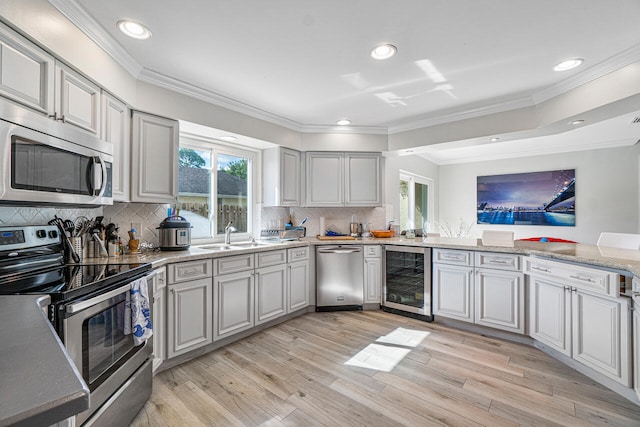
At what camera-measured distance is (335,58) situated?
2.31 m

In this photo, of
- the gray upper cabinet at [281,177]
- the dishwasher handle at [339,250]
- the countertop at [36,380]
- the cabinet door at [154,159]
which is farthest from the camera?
the gray upper cabinet at [281,177]

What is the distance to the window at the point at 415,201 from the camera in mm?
5453

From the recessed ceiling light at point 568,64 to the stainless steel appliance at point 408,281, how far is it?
2.00 meters

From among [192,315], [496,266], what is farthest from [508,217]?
[192,315]

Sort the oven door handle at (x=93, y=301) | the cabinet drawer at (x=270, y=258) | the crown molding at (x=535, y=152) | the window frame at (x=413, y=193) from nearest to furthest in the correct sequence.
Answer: the oven door handle at (x=93, y=301) < the cabinet drawer at (x=270, y=258) < the crown molding at (x=535, y=152) < the window frame at (x=413, y=193)

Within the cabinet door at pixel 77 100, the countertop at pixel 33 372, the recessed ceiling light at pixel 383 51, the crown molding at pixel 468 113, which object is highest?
the recessed ceiling light at pixel 383 51

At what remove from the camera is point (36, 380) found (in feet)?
1.61

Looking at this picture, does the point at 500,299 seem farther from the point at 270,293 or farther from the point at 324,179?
the point at 324,179

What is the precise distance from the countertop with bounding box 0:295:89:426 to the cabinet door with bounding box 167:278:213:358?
5.22 ft

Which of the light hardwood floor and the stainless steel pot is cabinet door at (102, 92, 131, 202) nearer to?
the stainless steel pot

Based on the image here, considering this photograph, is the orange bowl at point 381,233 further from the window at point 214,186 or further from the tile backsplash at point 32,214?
the tile backsplash at point 32,214

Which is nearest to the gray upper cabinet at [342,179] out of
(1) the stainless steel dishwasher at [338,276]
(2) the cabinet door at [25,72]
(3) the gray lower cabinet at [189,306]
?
(1) the stainless steel dishwasher at [338,276]

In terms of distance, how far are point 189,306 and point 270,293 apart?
3.01 feet

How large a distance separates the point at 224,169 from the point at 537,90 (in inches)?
135
